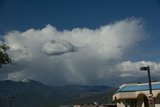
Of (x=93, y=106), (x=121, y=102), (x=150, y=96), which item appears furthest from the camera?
(x=93, y=106)

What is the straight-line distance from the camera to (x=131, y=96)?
7450 centimetres

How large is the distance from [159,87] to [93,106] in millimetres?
58438

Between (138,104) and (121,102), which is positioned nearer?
(138,104)

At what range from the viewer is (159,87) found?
7062cm

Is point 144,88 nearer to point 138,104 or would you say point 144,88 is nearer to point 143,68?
point 138,104

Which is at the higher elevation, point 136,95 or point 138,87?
point 138,87

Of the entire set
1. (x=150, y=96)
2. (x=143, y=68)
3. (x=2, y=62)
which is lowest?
(x=150, y=96)

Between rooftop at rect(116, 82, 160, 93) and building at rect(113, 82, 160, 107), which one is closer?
building at rect(113, 82, 160, 107)

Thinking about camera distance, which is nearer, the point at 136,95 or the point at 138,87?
the point at 136,95

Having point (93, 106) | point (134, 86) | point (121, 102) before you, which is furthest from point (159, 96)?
point (93, 106)

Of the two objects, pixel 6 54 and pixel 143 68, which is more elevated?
pixel 6 54

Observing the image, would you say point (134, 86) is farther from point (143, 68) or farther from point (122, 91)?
point (143, 68)

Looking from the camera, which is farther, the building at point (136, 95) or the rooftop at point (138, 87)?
the rooftop at point (138, 87)

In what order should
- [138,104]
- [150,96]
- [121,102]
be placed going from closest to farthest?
[150,96] → [138,104] → [121,102]
